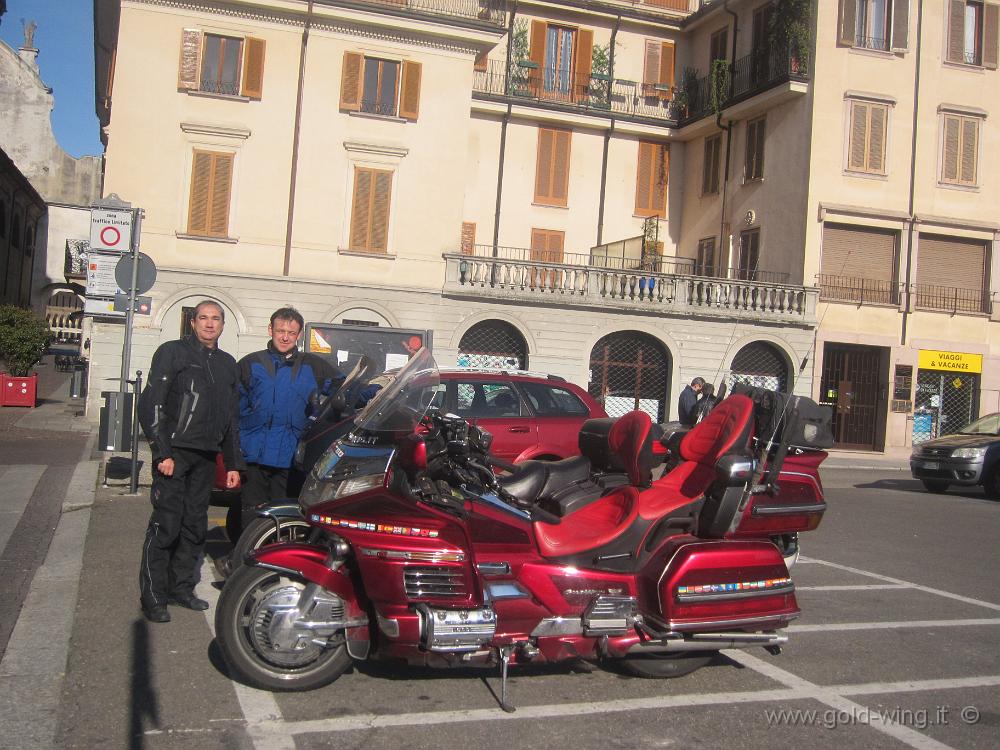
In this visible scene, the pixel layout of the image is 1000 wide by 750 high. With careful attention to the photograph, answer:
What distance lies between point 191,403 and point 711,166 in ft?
87.3

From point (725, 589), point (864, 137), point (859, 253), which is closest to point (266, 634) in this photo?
point (725, 589)

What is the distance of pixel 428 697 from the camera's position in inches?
178

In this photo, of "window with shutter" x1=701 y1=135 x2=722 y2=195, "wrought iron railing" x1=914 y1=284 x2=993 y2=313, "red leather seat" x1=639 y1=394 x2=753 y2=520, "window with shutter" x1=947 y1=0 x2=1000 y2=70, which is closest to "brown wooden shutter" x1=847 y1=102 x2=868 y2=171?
"window with shutter" x1=947 y1=0 x2=1000 y2=70

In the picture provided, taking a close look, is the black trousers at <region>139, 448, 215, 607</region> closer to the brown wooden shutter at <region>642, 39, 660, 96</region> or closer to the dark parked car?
the dark parked car

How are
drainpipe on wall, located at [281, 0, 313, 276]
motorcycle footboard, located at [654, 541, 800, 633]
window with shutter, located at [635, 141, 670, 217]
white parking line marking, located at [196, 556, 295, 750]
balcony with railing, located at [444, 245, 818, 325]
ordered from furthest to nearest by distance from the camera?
1. window with shutter, located at [635, 141, 670, 217]
2. balcony with railing, located at [444, 245, 818, 325]
3. drainpipe on wall, located at [281, 0, 313, 276]
4. motorcycle footboard, located at [654, 541, 800, 633]
5. white parking line marking, located at [196, 556, 295, 750]

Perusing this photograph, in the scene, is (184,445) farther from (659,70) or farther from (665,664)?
(659,70)

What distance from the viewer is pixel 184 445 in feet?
18.6

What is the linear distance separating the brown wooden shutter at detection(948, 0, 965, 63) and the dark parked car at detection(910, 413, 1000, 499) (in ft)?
45.9

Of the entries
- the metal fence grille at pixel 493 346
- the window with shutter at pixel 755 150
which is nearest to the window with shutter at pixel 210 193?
the metal fence grille at pixel 493 346

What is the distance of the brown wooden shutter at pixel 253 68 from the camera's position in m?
23.9

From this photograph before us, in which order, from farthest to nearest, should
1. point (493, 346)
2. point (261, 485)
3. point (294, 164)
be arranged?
point (493, 346), point (294, 164), point (261, 485)

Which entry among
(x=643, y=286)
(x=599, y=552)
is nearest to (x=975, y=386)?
(x=643, y=286)

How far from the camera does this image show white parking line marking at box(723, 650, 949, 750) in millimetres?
4215

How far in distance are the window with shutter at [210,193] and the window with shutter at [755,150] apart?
14.9 meters
